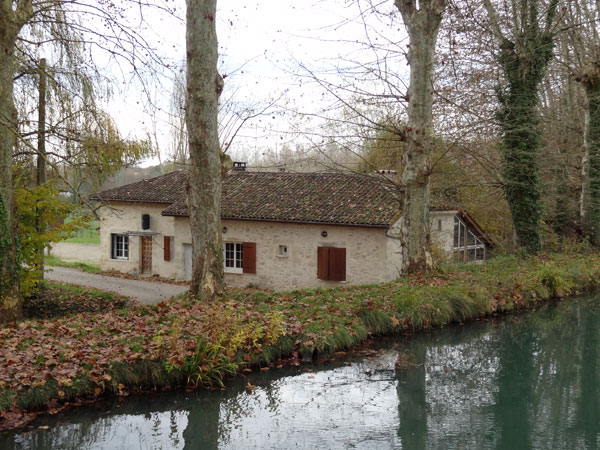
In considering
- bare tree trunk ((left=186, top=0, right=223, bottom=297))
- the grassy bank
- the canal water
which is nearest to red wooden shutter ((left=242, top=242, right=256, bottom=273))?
the grassy bank

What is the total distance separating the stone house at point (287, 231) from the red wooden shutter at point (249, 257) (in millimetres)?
33

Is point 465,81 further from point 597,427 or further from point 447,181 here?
point 597,427

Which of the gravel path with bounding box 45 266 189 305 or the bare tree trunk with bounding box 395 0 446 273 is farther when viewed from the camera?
the gravel path with bounding box 45 266 189 305

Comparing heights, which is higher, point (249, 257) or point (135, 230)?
point (135, 230)

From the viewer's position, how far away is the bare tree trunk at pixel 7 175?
10547 mm

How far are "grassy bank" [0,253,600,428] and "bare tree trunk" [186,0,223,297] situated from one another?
643 millimetres

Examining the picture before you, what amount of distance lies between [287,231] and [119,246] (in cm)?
893

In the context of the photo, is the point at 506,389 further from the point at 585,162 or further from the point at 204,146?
the point at 585,162

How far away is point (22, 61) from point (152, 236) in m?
12.9

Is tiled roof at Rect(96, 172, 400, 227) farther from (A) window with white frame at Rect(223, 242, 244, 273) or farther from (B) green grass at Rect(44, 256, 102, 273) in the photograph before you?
(B) green grass at Rect(44, 256, 102, 273)

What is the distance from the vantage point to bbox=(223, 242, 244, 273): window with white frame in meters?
21.6

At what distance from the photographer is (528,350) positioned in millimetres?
10805

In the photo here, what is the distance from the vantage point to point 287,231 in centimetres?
2027

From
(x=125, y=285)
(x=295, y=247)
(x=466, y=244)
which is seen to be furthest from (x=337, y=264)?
(x=125, y=285)
